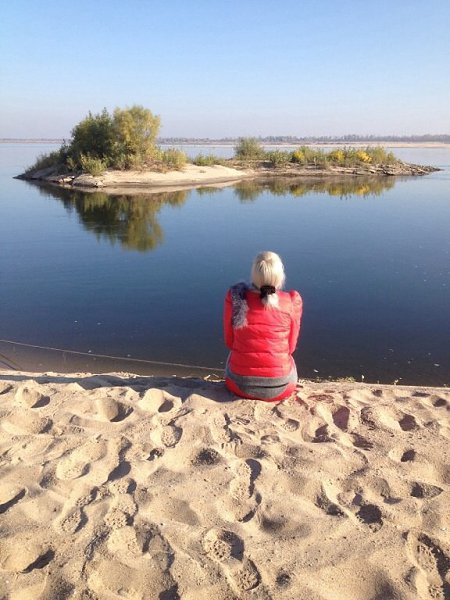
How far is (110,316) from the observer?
7.08 m

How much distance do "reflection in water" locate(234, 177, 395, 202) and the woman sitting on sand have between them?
54.8 feet

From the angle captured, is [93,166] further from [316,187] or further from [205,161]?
[316,187]

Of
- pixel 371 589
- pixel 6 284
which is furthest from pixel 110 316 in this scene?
pixel 371 589

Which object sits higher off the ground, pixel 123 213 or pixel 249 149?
pixel 249 149

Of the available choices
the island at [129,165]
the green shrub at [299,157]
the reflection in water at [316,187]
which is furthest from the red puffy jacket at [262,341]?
the green shrub at [299,157]

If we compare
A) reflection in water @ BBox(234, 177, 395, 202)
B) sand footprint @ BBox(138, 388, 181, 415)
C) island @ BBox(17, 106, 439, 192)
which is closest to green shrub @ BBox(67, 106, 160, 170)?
island @ BBox(17, 106, 439, 192)

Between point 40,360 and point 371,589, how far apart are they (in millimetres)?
4622

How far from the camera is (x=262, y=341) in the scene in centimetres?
346

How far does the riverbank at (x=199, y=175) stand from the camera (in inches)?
993

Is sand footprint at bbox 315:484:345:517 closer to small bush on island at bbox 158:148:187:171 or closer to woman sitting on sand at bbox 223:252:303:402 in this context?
woman sitting on sand at bbox 223:252:303:402

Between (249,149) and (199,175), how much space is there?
10.6m

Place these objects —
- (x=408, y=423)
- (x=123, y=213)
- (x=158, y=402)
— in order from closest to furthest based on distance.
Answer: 1. (x=408, y=423)
2. (x=158, y=402)
3. (x=123, y=213)

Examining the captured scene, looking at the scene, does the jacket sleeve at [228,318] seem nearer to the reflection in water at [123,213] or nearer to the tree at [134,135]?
the reflection in water at [123,213]

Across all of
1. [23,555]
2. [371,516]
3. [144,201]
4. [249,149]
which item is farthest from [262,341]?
[249,149]
